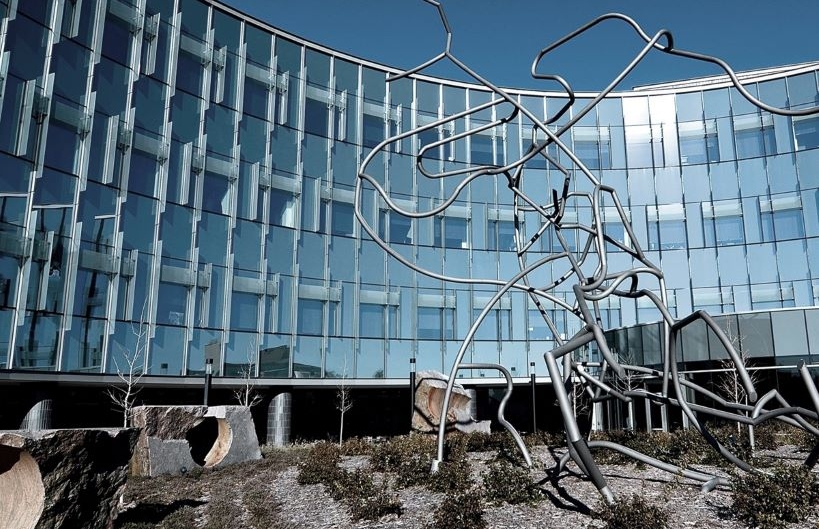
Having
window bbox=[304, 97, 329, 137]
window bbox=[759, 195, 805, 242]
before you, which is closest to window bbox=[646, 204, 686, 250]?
window bbox=[759, 195, 805, 242]

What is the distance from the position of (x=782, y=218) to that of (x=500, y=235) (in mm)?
15287

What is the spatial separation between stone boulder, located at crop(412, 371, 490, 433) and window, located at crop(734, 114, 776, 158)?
84.9ft

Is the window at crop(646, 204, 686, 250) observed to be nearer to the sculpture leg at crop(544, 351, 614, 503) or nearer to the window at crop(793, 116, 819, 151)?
the window at crop(793, 116, 819, 151)

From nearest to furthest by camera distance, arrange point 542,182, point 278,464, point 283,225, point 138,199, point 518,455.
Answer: point 518,455 → point 278,464 → point 138,199 → point 283,225 → point 542,182

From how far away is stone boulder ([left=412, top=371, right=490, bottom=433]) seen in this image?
2269cm

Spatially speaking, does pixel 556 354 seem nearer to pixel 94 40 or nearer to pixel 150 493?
pixel 150 493

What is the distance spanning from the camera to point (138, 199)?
2753 cm

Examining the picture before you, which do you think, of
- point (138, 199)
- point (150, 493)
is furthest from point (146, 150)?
point (150, 493)

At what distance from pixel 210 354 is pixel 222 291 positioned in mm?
2867

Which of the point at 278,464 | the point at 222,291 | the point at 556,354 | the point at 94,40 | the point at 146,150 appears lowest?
the point at 278,464

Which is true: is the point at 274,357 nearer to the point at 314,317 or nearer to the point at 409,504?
the point at 314,317

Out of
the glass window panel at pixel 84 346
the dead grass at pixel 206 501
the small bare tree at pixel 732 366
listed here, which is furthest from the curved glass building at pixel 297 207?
the dead grass at pixel 206 501

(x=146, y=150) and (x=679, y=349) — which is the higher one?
(x=146, y=150)

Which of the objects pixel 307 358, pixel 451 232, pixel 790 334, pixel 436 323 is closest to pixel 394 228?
pixel 451 232
